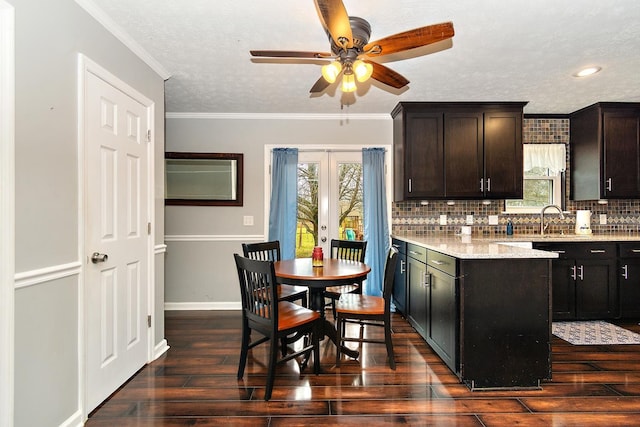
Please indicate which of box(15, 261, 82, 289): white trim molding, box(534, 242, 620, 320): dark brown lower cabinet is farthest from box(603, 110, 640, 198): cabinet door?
box(15, 261, 82, 289): white trim molding

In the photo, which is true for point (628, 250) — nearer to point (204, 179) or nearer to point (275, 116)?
point (275, 116)

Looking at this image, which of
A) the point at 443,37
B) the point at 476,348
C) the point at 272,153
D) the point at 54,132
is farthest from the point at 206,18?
the point at 476,348

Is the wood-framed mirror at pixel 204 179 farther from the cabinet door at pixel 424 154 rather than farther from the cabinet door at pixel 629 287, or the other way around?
the cabinet door at pixel 629 287

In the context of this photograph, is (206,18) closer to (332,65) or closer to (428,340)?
(332,65)

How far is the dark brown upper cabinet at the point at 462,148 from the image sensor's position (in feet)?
12.8

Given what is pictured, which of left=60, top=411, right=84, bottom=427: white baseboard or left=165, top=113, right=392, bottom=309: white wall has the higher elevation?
left=165, top=113, right=392, bottom=309: white wall

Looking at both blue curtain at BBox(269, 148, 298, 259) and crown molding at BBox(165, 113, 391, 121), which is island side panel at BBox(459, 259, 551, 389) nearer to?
blue curtain at BBox(269, 148, 298, 259)

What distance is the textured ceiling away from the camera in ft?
6.99

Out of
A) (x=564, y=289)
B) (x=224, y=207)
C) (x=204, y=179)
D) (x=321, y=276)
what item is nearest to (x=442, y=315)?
(x=321, y=276)

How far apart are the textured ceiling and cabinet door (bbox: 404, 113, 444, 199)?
260 millimetres

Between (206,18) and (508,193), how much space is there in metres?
3.47

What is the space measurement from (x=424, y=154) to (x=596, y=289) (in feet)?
7.47

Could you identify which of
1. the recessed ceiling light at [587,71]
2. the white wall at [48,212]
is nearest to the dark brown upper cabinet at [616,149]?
the recessed ceiling light at [587,71]

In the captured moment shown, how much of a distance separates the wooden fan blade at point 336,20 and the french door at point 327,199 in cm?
246
